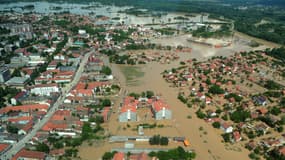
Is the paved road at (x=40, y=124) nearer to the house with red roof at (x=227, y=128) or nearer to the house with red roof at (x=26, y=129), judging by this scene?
the house with red roof at (x=26, y=129)

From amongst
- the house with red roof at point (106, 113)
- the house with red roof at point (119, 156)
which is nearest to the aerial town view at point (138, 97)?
the house with red roof at point (119, 156)

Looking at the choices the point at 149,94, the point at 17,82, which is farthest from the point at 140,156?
the point at 17,82

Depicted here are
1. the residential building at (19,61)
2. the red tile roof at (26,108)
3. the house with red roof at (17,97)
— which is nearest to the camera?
the red tile roof at (26,108)

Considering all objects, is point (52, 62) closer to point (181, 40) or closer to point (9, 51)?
point (9, 51)

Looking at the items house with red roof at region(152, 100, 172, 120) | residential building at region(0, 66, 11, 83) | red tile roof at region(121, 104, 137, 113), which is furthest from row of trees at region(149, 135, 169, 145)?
residential building at region(0, 66, 11, 83)

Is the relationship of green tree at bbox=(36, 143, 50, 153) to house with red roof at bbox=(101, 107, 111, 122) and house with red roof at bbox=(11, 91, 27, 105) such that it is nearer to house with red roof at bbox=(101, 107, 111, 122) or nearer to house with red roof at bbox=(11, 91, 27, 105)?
house with red roof at bbox=(101, 107, 111, 122)

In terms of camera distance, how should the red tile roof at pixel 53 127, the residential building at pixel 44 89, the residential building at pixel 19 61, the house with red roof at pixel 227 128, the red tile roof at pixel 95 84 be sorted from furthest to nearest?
the residential building at pixel 19 61 < the red tile roof at pixel 95 84 < the residential building at pixel 44 89 < the house with red roof at pixel 227 128 < the red tile roof at pixel 53 127

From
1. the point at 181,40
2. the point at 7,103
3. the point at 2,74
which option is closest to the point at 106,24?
the point at 181,40
